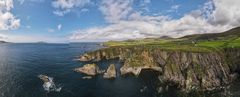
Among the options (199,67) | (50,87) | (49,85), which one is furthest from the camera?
(199,67)

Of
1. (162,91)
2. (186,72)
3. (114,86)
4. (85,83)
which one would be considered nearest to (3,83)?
(85,83)

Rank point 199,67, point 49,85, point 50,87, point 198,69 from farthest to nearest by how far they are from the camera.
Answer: point 199,67, point 198,69, point 49,85, point 50,87

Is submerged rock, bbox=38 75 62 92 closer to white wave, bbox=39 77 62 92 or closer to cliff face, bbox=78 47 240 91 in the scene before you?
white wave, bbox=39 77 62 92

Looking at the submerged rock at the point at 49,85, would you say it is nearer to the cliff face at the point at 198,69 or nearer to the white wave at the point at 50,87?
the white wave at the point at 50,87

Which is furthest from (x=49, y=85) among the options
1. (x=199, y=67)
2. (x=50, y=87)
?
(x=199, y=67)

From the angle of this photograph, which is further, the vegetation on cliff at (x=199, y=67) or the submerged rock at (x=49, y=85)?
the vegetation on cliff at (x=199, y=67)

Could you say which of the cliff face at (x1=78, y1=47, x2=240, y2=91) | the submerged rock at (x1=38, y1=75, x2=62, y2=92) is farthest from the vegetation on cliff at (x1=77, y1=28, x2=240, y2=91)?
the submerged rock at (x1=38, y1=75, x2=62, y2=92)

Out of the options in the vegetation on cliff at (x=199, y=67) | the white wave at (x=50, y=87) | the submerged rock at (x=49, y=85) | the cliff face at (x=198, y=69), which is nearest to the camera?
the white wave at (x=50, y=87)

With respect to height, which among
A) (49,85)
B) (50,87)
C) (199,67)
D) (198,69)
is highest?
(199,67)

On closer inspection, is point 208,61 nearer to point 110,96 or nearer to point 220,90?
point 220,90

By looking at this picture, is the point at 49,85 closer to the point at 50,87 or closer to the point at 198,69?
the point at 50,87

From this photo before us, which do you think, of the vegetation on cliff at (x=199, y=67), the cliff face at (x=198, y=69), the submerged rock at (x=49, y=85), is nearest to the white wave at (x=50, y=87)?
the submerged rock at (x=49, y=85)
